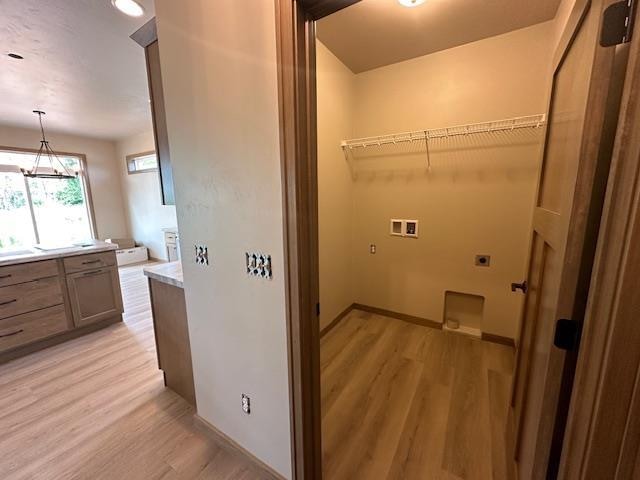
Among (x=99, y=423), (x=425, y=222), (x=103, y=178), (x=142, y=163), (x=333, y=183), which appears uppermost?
(x=142, y=163)

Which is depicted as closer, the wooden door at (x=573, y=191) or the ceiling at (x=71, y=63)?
the wooden door at (x=573, y=191)

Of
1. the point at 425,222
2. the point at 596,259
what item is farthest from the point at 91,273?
the point at 596,259

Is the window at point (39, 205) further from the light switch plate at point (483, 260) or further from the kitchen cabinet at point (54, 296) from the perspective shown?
the light switch plate at point (483, 260)

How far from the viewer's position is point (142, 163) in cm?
557

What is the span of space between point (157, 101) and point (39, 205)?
565cm

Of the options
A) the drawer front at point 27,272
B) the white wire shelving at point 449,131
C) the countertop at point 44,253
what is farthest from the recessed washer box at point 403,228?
the drawer front at point 27,272

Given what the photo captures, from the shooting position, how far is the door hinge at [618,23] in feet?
1.69

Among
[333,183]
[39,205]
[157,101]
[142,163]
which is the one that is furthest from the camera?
[142,163]

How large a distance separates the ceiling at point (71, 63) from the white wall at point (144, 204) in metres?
1.27

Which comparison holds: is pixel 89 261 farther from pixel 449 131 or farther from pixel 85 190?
pixel 85 190

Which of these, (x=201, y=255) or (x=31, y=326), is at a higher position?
(x=201, y=255)

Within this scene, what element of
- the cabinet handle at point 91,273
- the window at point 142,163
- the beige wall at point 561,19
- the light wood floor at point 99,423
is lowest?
the light wood floor at point 99,423

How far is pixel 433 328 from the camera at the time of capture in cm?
273

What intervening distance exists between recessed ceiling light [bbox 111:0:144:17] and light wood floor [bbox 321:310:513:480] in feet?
9.72
